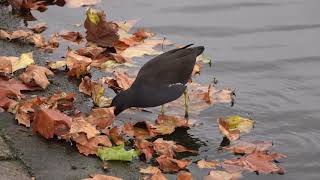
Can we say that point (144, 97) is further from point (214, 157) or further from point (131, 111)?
point (214, 157)

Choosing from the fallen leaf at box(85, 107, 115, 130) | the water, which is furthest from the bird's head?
the water

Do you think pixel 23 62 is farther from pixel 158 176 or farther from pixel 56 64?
pixel 158 176

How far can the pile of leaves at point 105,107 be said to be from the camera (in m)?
4.23

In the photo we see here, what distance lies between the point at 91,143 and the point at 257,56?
9.49ft

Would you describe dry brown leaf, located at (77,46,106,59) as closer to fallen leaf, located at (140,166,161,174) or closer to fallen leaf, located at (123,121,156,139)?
fallen leaf, located at (123,121,156,139)

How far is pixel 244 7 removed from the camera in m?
7.78

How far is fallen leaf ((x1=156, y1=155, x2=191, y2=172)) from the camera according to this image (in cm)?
422

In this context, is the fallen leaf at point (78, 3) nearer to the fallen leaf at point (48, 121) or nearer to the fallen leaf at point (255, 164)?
the fallen leaf at point (48, 121)

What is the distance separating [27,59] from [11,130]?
1.15 metres

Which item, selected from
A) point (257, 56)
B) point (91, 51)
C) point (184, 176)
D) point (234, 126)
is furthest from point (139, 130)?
point (257, 56)

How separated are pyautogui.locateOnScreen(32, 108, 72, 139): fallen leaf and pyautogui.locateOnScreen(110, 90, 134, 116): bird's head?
660 mm

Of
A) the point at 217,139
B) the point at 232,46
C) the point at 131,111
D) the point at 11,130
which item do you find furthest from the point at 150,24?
the point at 11,130

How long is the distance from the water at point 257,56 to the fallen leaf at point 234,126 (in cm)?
8

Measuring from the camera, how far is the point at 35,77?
508 centimetres
